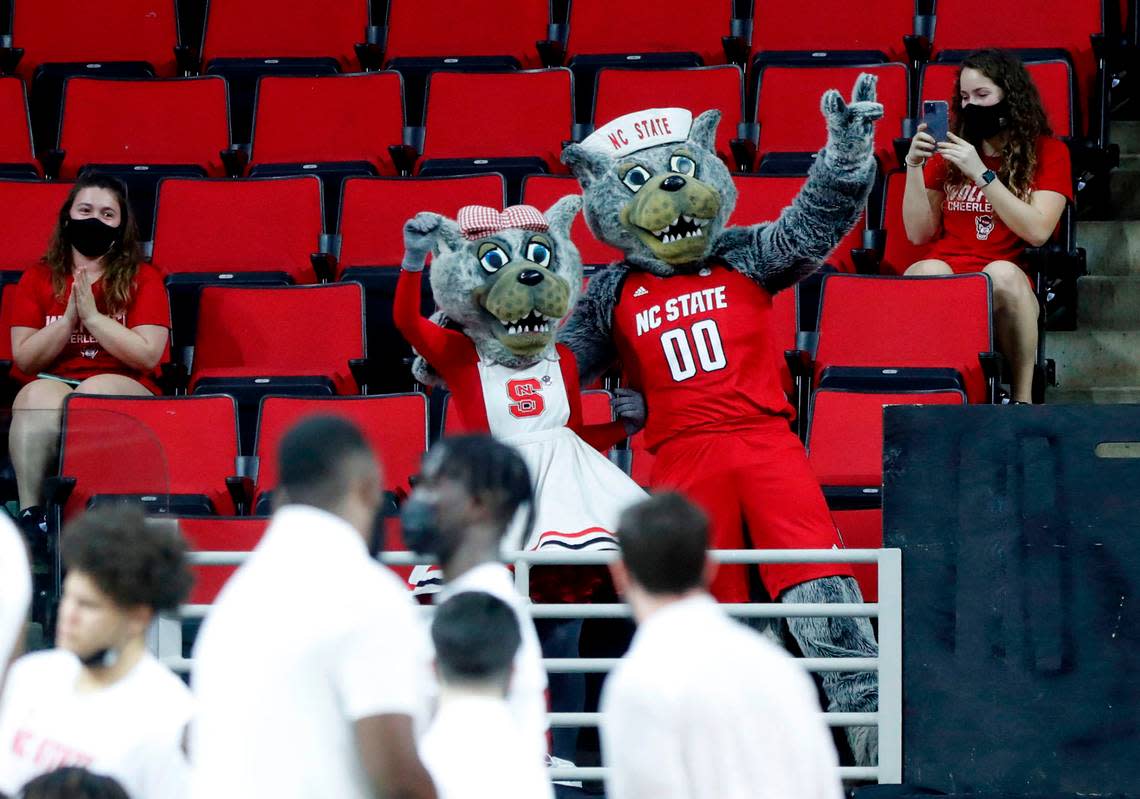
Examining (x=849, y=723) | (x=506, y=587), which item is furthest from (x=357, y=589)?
(x=849, y=723)

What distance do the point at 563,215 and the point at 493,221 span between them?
19 cm

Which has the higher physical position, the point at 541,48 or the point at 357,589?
the point at 541,48

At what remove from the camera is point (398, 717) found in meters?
2.27

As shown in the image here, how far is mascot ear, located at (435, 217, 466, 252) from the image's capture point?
4.31 m

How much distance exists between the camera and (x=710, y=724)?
2.22 m

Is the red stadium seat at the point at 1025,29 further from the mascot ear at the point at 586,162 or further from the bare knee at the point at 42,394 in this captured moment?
the bare knee at the point at 42,394

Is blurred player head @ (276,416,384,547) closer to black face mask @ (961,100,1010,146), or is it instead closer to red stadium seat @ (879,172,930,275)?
black face mask @ (961,100,1010,146)

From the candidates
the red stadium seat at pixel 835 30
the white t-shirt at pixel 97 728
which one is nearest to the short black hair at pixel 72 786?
the white t-shirt at pixel 97 728

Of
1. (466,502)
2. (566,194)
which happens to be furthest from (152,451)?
(566,194)

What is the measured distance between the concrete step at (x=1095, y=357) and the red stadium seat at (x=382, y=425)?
2.02m

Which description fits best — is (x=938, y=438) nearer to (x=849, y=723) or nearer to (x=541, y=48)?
(x=849, y=723)

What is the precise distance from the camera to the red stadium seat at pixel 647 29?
21.9 feet

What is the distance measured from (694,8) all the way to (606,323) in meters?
2.61

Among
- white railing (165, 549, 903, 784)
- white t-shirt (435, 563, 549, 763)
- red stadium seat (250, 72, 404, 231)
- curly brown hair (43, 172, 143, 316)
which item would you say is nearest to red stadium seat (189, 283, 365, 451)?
curly brown hair (43, 172, 143, 316)
